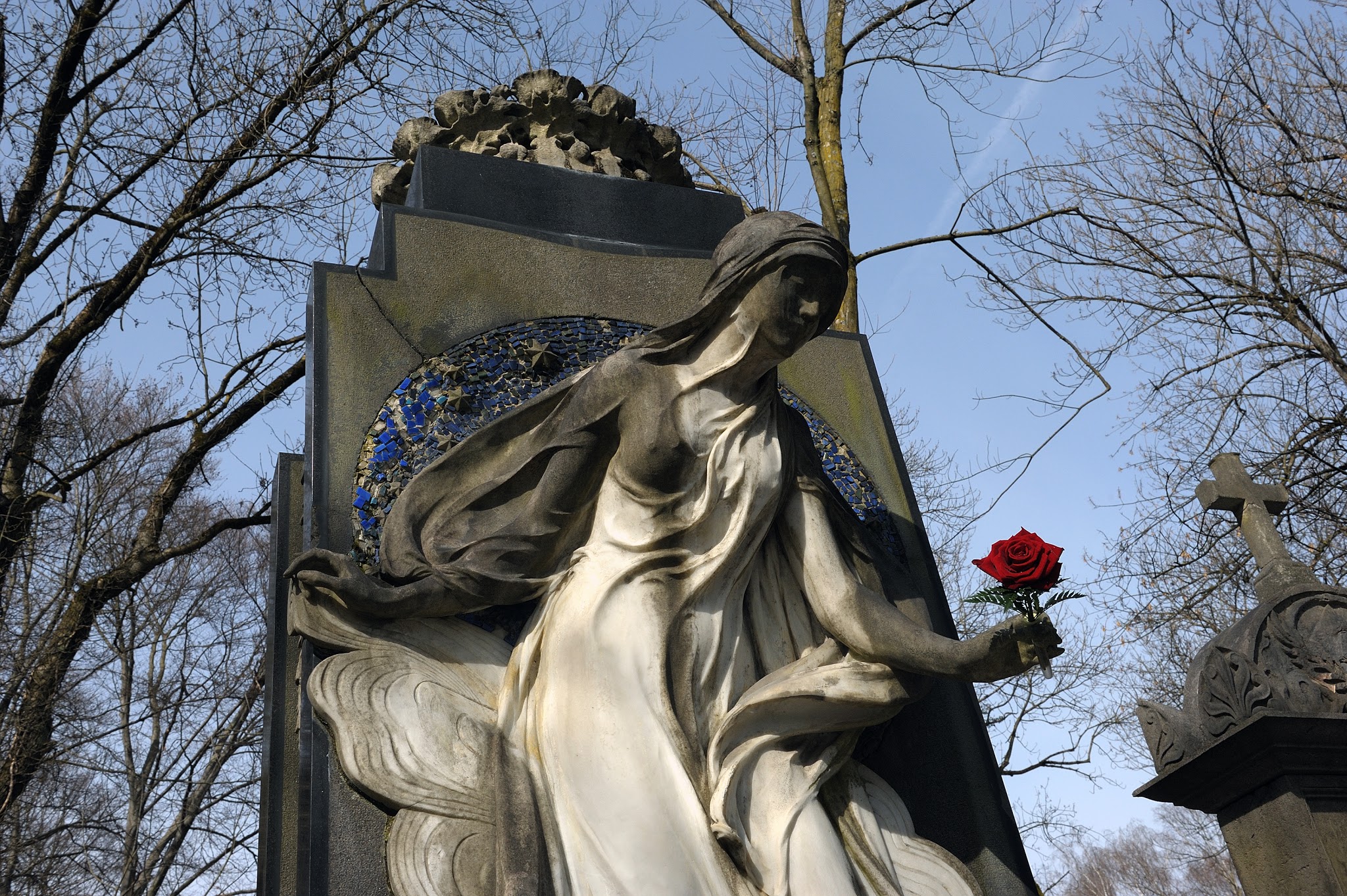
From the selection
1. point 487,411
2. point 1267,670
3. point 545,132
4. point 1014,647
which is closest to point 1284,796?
point 1267,670

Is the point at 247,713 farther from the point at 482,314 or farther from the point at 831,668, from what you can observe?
the point at 831,668

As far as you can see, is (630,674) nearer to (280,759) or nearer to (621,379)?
(621,379)

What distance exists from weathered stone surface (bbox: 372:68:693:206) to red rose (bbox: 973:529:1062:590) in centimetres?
278

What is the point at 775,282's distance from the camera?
13.3ft

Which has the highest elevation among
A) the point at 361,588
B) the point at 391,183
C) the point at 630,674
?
the point at 391,183

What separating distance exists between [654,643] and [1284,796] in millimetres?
2813

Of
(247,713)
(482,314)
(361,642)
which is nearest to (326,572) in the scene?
(361,642)

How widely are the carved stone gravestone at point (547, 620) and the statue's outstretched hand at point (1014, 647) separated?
1.05 ft

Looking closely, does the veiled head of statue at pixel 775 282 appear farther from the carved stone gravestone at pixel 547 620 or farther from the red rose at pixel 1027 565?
the red rose at pixel 1027 565

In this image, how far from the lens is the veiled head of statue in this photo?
4.05 metres

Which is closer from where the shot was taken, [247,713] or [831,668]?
[831,668]

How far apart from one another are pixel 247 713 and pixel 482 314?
8.72 meters

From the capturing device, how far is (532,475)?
4141 millimetres

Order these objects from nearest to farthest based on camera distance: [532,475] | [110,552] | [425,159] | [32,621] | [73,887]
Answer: [532,475]
[425,159]
[32,621]
[110,552]
[73,887]
